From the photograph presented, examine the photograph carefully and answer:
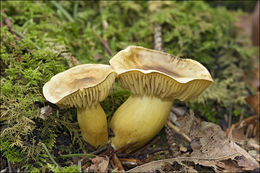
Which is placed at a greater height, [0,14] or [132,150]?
[0,14]

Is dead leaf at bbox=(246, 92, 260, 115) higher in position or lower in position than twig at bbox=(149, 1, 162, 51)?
lower

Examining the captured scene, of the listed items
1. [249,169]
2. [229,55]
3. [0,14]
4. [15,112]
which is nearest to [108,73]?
[15,112]

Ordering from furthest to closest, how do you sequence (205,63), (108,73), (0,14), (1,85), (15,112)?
(205,63) → (0,14) → (1,85) → (15,112) → (108,73)

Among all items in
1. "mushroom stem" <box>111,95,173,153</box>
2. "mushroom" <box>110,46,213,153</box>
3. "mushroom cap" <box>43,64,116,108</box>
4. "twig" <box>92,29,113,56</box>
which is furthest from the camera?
"twig" <box>92,29,113,56</box>

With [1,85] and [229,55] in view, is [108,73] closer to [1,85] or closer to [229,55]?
[1,85]

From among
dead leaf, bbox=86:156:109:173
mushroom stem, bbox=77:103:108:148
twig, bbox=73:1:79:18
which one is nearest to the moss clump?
twig, bbox=73:1:79:18

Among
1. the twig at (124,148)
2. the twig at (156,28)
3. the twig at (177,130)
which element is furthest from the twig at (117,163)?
the twig at (156,28)

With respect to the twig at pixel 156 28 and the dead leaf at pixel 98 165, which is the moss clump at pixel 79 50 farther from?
the dead leaf at pixel 98 165

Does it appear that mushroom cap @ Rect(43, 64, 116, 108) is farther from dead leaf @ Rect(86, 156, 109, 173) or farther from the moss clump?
dead leaf @ Rect(86, 156, 109, 173)
